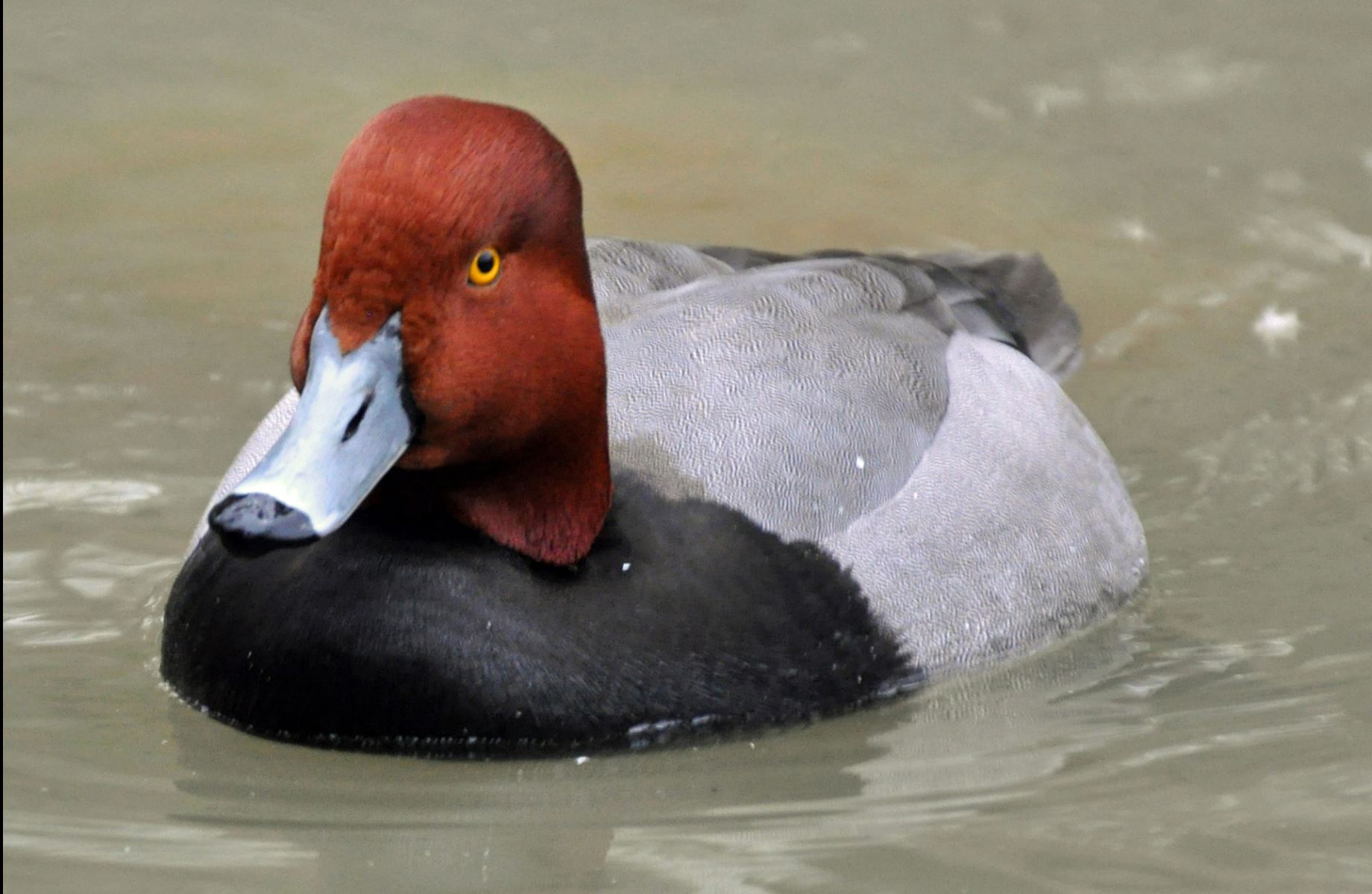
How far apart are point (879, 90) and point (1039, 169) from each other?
0.98 meters

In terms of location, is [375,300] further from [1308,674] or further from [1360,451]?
[1360,451]

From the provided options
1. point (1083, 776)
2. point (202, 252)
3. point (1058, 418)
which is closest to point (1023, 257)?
point (1058, 418)

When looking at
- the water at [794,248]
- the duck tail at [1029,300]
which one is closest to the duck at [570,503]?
the water at [794,248]

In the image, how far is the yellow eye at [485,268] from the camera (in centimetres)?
399

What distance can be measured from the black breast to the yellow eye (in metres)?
0.55

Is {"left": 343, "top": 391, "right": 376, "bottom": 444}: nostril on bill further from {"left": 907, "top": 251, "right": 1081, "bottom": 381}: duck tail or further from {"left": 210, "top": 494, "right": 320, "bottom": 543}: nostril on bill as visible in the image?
{"left": 907, "top": 251, "right": 1081, "bottom": 381}: duck tail

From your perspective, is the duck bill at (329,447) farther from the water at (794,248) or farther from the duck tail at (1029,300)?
the duck tail at (1029,300)

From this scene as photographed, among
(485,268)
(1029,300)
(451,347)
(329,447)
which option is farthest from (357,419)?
(1029,300)

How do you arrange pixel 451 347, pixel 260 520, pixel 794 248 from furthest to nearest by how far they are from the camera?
pixel 794 248 → pixel 451 347 → pixel 260 520

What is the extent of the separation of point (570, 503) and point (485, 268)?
549mm

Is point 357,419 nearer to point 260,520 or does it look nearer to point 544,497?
point 260,520

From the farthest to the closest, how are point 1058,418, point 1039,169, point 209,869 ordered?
point 1039,169
point 1058,418
point 209,869

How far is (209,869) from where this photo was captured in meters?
3.81

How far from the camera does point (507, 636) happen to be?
4.18 m
